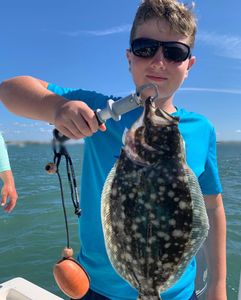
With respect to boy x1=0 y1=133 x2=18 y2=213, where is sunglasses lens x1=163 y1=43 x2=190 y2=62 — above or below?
above

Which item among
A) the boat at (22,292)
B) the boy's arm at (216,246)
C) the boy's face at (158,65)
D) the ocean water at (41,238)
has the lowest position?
the ocean water at (41,238)

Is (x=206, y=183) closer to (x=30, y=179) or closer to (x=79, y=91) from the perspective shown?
(x=79, y=91)

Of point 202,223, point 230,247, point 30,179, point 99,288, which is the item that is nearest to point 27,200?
point 30,179

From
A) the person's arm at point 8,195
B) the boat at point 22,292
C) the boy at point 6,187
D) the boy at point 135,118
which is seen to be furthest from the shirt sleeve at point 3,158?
the boy at point 135,118

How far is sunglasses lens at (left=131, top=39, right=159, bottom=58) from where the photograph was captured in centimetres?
194

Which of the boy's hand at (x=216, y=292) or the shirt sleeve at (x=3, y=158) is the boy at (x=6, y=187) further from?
the boy's hand at (x=216, y=292)

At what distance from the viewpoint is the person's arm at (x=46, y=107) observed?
145 centimetres

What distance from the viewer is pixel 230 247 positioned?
31.5 ft

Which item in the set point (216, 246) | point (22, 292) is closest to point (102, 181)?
point (216, 246)

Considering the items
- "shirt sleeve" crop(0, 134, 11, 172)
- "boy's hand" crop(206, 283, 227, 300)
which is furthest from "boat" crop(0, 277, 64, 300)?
"shirt sleeve" crop(0, 134, 11, 172)

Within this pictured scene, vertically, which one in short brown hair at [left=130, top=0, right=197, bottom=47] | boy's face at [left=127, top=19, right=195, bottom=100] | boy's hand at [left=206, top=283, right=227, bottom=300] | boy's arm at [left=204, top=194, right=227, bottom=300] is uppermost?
short brown hair at [left=130, top=0, right=197, bottom=47]

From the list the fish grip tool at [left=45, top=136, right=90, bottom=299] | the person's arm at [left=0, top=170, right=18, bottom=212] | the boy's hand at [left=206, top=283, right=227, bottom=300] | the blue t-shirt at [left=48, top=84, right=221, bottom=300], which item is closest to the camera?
the fish grip tool at [left=45, top=136, right=90, bottom=299]

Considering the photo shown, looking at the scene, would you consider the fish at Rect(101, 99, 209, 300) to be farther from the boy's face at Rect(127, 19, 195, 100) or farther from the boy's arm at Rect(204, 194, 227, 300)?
the boy's arm at Rect(204, 194, 227, 300)

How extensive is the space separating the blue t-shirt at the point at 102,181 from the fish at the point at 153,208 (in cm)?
70
